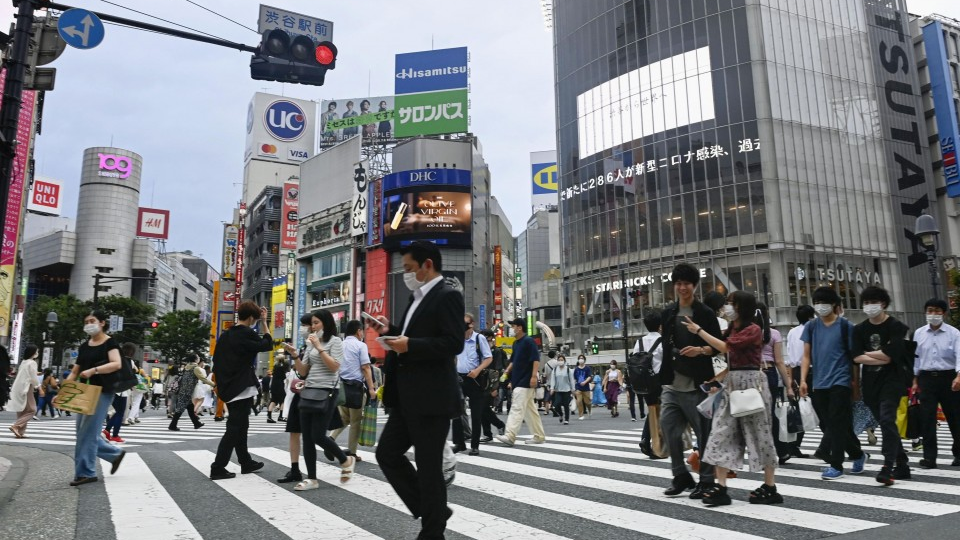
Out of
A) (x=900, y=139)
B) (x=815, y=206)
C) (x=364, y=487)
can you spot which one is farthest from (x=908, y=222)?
(x=364, y=487)

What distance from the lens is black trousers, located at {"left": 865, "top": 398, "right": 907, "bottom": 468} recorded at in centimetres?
539

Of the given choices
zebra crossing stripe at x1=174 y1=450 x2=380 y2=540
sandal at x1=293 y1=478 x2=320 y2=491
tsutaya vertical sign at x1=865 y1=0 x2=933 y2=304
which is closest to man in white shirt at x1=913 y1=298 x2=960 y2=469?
A: zebra crossing stripe at x1=174 y1=450 x2=380 y2=540

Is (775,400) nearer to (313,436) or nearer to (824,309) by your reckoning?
(824,309)

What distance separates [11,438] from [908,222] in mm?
53409

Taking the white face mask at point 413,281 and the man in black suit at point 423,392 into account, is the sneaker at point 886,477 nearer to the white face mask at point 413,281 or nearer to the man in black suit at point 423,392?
the man in black suit at point 423,392

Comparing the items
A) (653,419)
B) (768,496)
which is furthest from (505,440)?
(768,496)

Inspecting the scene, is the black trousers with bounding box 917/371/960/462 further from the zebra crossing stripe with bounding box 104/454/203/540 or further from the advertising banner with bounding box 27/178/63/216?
the advertising banner with bounding box 27/178/63/216

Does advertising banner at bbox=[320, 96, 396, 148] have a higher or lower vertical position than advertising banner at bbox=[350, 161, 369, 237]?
higher

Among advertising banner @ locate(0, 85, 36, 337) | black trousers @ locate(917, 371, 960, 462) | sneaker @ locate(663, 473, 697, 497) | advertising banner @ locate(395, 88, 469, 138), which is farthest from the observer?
advertising banner @ locate(395, 88, 469, 138)

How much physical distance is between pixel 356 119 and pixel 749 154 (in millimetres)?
51329

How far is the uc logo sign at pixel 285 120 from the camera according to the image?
88875mm

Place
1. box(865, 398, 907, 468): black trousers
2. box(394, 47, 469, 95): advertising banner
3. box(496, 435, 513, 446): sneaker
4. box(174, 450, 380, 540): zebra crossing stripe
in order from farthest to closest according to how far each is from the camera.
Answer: box(394, 47, 469, 95): advertising banner < box(496, 435, 513, 446): sneaker < box(865, 398, 907, 468): black trousers < box(174, 450, 380, 540): zebra crossing stripe

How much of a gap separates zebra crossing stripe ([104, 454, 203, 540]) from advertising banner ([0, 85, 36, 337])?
102ft

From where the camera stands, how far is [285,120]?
89.6 meters
